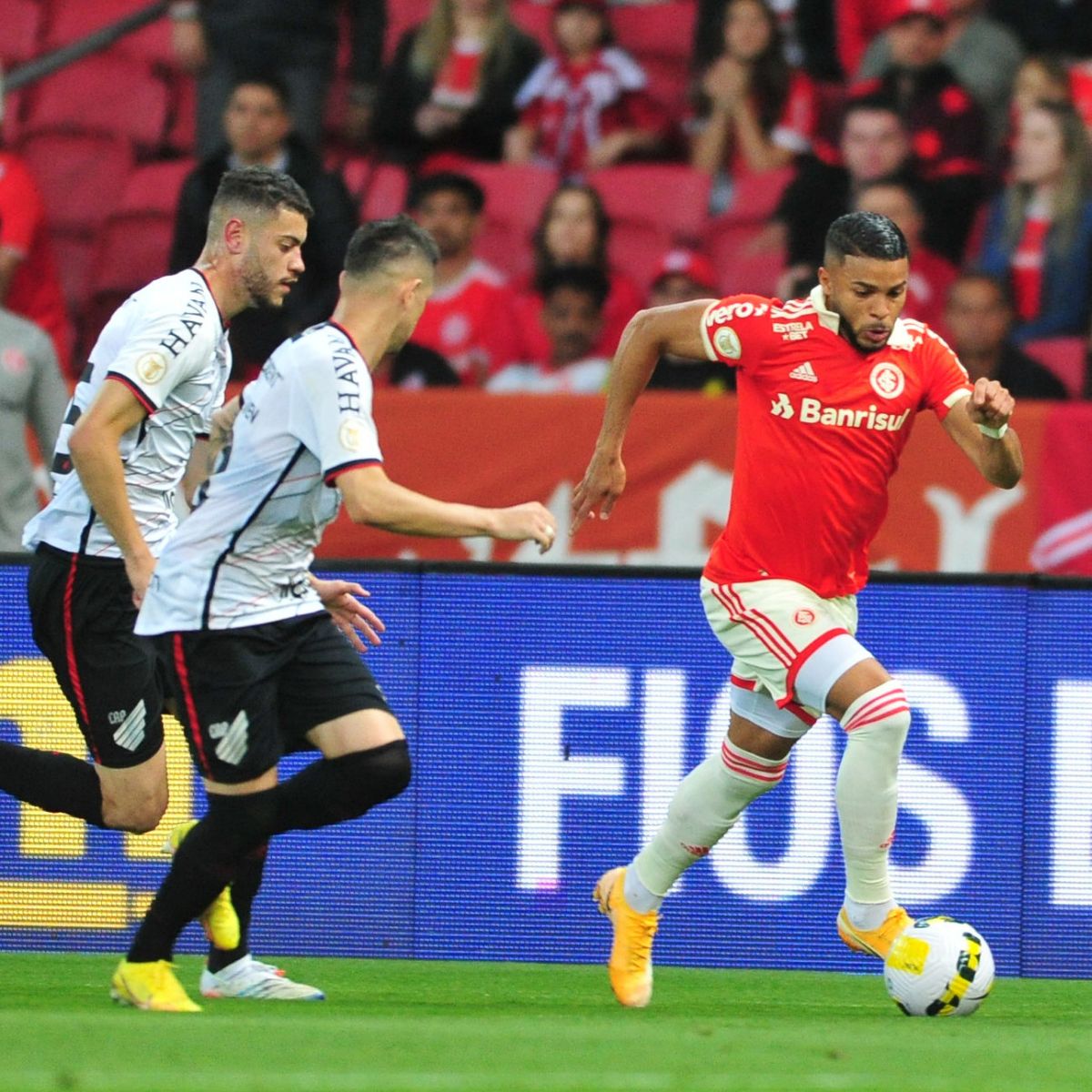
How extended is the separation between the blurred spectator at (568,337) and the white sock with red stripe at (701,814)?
428 centimetres

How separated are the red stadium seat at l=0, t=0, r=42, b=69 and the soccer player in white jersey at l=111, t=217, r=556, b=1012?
7421 millimetres

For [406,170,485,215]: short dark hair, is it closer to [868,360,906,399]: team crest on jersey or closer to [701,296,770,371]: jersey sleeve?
[701,296,770,371]: jersey sleeve

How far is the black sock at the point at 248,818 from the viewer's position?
17.3ft

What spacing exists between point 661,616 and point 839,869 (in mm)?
1007

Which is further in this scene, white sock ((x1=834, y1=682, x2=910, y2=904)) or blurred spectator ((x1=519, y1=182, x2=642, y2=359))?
blurred spectator ((x1=519, y1=182, x2=642, y2=359))

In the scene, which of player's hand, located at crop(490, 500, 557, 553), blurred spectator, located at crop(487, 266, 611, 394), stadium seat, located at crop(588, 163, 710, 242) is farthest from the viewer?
stadium seat, located at crop(588, 163, 710, 242)

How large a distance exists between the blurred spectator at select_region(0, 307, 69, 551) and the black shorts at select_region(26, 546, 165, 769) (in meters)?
2.86

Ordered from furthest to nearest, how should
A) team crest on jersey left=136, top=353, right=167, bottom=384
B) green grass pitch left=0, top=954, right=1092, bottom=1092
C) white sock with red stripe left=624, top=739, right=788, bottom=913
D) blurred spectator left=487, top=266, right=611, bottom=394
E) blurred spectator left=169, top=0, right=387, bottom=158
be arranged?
1. blurred spectator left=169, top=0, right=387, bottom=158
2. blurred spectator left=487, top=266, right=611, bottom=394
3. white sock with red stripe left=624, top=739, right=788, bottom=913
4. team crest on jersey left=136, top=353, right=167, bottom=384
5. green grass pitch left=0, top=954, right=1092, bottom=1092

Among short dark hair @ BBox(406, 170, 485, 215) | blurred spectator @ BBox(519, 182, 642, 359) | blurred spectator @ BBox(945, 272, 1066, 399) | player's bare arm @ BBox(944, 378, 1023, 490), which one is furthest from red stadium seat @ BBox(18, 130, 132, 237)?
player's bare arm @ BBox(944, 378, 1023, 490)

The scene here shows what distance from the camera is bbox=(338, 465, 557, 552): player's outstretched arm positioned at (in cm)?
480

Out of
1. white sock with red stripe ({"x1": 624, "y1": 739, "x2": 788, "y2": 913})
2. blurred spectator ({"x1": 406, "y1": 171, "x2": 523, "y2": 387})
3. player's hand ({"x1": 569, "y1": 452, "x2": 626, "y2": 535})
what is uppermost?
blurred spectator ({"x1": 406, "y1": 171, "x2": 523, "y2": 387})

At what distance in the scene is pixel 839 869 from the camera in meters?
6.94

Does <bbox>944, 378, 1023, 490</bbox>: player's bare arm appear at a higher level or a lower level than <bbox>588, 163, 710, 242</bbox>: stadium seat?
lower

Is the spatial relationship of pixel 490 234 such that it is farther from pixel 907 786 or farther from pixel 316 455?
pixel 316 455
